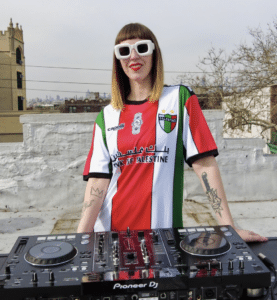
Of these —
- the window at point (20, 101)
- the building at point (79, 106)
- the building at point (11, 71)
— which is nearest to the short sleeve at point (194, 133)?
the building at point (79, 106)

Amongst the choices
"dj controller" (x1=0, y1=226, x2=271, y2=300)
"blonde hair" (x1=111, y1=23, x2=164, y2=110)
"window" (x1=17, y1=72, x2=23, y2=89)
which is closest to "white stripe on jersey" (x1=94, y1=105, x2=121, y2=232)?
"blonde hair" (x1=111, y1=23, x2=164, y2=110)

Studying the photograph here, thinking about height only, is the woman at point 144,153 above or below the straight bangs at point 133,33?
below

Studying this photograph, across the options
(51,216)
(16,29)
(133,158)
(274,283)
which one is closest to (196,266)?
(274,283)

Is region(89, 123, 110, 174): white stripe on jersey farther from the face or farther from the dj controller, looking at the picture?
the dj controller

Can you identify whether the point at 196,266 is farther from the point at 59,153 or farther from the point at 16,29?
the point at 16,29

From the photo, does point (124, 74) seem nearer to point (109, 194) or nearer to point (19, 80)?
point (109, 194)

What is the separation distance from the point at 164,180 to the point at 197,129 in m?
0.27

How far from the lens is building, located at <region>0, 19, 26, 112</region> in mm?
44969

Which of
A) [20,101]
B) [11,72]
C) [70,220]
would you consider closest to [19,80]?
[11,72]

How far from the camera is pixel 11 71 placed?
45875 millimetres

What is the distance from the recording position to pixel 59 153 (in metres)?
5.07

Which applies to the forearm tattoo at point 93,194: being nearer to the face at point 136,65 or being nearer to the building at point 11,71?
the face at point 136,65

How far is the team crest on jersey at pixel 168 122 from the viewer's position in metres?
1.60

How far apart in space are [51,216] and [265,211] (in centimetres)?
298
